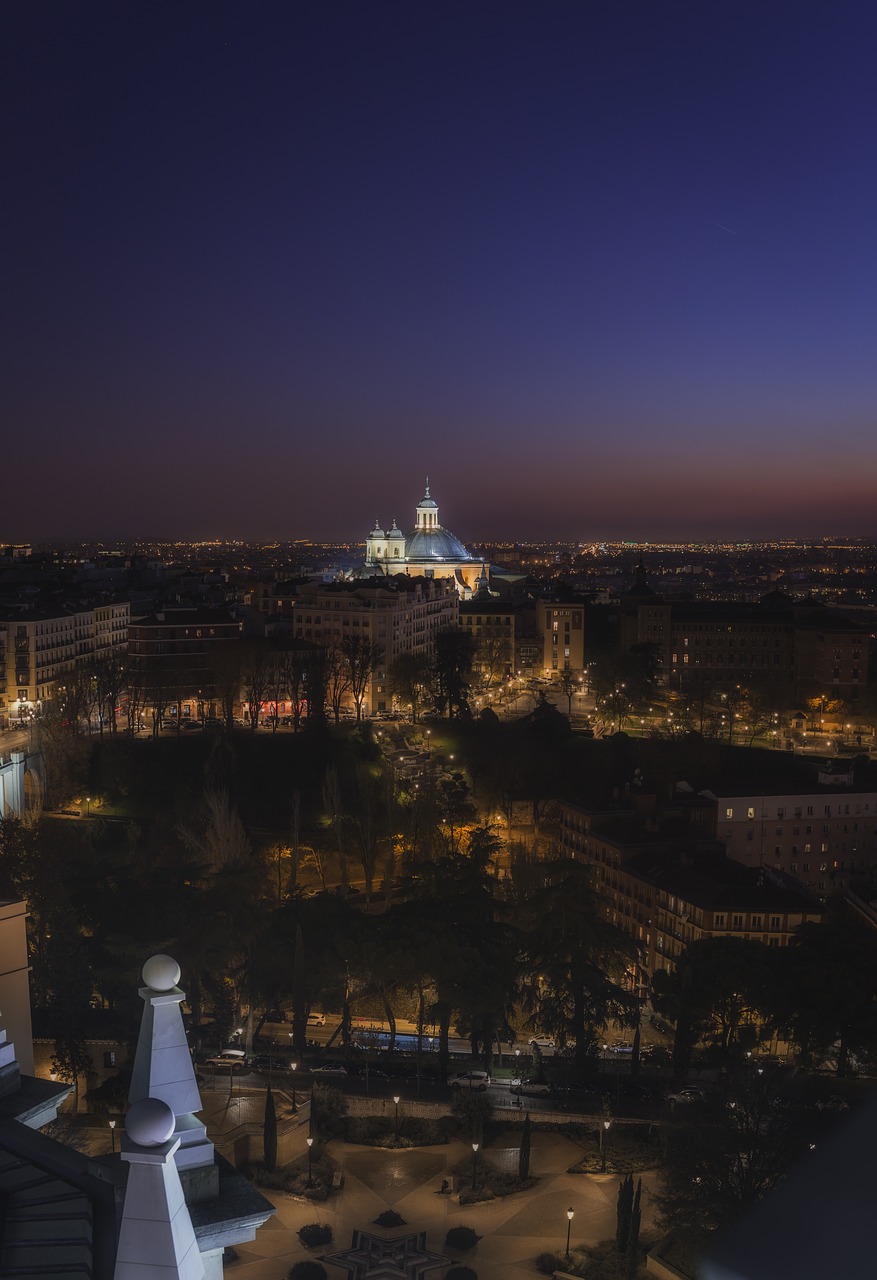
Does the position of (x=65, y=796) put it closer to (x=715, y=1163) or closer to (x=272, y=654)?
(x=272, y=654)

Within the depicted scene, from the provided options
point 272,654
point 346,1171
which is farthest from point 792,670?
point 346,1171

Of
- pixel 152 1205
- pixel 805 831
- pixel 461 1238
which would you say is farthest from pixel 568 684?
pixel 152 1205

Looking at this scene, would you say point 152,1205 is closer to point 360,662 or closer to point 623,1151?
point 623,1151

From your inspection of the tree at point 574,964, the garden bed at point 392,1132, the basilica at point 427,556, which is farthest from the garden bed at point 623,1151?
the basilica at point 427,556

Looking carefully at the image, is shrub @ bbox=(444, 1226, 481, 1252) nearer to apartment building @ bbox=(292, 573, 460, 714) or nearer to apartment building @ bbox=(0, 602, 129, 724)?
apartment building @ bbox=(0, 602, 129, 724)

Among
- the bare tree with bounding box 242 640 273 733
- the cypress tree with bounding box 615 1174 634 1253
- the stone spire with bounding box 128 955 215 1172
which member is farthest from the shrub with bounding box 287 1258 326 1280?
the bare tree with bounding box 242 640 273 733

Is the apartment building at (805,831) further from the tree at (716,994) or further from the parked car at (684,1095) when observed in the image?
the parked car at (684,1095)
